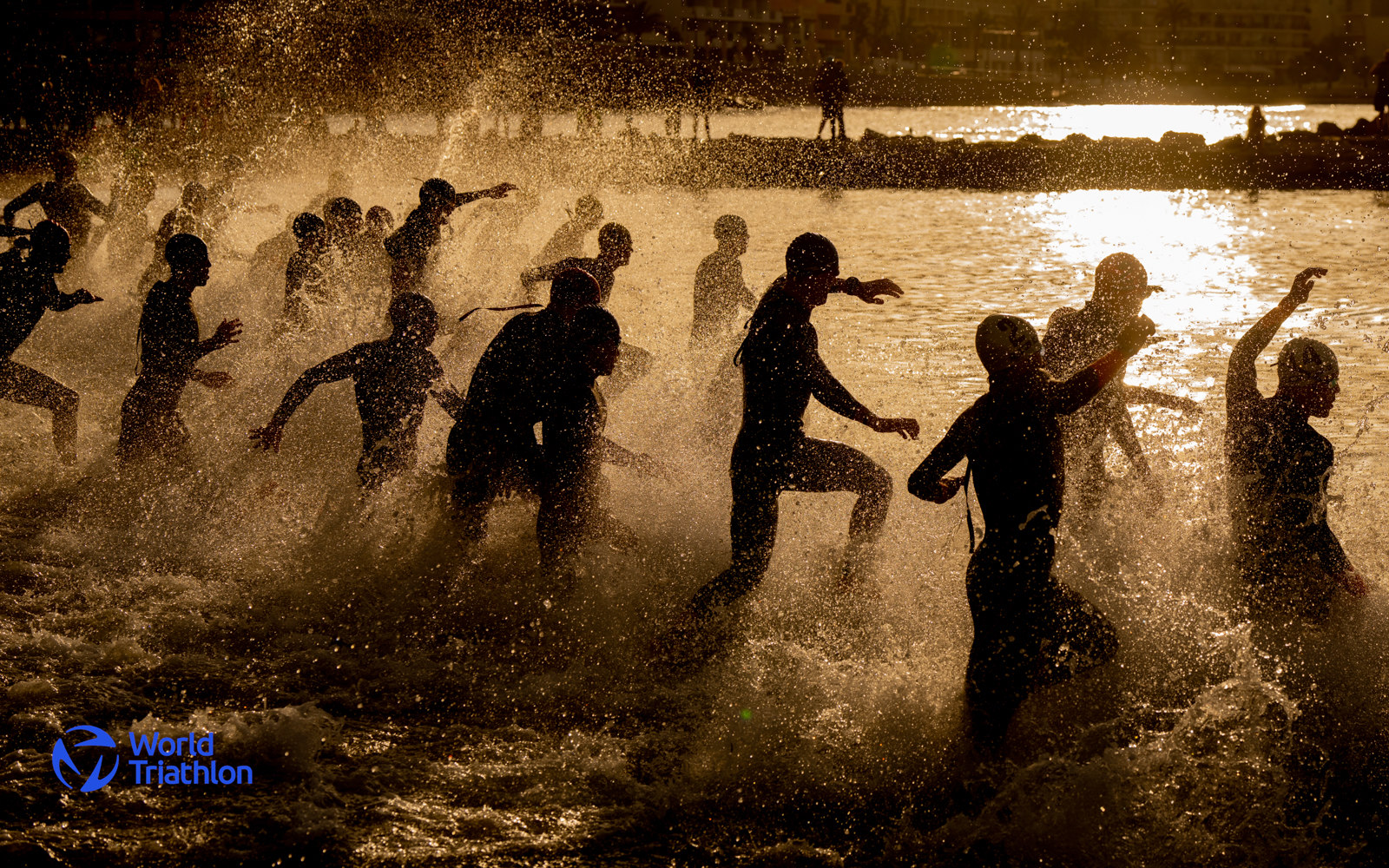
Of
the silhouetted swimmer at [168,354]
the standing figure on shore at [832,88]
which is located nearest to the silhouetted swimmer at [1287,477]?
the silhouetted swimmer at [168,354]

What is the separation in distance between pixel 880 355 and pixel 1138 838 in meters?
7.04

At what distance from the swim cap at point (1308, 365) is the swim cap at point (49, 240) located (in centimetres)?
704

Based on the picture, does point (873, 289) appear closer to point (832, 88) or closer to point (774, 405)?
point (774, 405)

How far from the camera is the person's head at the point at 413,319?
5.92 m

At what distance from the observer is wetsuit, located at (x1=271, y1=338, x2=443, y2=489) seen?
5906 millimetres

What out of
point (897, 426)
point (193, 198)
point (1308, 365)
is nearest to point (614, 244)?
point (897, 426)

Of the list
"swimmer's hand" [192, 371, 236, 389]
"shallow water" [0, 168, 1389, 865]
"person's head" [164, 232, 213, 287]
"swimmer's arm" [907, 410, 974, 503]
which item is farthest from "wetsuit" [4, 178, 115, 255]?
"swimmer's arm" [907, 410, 974, 503]

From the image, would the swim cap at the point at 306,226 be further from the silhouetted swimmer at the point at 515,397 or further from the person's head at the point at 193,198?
the silhouetted swimmer at the point at 515,397

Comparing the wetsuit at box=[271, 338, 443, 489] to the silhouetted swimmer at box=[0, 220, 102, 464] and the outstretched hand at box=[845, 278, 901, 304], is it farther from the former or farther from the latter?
the outstretched hand at box=[845, 278, 901, 304]

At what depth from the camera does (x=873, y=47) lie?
89.4 metres

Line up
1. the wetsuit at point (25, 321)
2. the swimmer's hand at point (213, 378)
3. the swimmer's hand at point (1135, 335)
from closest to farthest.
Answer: the swimmer's hand at point (1135, 335) < the swimmer's hand at point (213, 378) < the wetsuit at point (25, 321)

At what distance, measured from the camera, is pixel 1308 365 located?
4.78m

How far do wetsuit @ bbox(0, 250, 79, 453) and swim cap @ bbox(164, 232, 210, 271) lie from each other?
848mm

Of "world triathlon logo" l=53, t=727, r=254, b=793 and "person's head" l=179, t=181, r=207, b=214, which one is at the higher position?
"person's head" l=179, t=181, r=207, b=214
